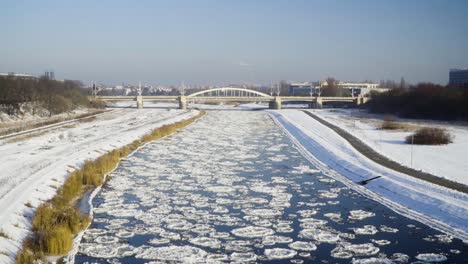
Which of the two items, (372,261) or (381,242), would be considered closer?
(372,261)

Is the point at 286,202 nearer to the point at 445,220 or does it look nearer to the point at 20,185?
the point at 445,220

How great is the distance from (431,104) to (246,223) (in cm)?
5800

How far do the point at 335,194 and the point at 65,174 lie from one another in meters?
9.51

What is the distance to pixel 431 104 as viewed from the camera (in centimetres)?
6347

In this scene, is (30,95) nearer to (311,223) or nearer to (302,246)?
(311,223)

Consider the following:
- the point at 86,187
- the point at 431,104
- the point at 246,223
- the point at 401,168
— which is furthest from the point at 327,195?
the point at 431,104

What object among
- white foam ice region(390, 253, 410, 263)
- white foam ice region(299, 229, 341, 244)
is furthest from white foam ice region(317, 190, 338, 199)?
white foam ice region(390, 253, 410, 263)

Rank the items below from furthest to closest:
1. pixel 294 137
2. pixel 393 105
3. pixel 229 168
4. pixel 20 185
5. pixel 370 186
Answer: pixel 393 105 → pixel 294 137 → pixel 229 168 → pixel 370 186 → pixel 20 185

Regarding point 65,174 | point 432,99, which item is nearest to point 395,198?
point 65,174

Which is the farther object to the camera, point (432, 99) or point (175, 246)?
point (432, 99)

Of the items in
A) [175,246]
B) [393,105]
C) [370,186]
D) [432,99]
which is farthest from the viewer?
[393,105]

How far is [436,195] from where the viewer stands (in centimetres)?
1389

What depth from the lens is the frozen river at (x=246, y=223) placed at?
373 inches

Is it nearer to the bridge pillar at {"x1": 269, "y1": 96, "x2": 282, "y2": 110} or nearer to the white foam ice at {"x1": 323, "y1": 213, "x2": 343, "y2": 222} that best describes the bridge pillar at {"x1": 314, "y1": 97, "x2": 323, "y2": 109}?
the bridge pillar at {"x1": 269, "y1": 96, "x2": 282, "y2": 110}
